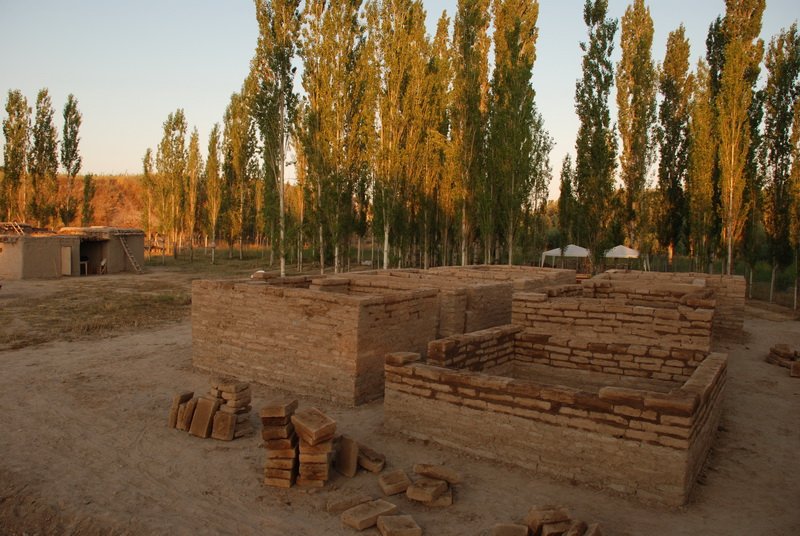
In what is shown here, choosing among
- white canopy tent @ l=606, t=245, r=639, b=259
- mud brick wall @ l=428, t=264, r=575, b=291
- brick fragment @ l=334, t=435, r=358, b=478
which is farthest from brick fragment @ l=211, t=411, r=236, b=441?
white canopy tent @ l=606, t=245, r=639, b=259

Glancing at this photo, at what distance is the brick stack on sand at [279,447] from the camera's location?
15.1ft

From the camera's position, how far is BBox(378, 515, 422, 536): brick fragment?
3701 millimetres

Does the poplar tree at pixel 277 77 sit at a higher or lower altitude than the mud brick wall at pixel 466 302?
higher

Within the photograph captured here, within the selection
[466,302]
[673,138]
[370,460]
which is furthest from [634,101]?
[370,460]

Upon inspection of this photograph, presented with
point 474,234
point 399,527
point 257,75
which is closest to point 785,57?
point 474,234

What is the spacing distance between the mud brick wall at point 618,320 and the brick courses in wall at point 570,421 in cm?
56

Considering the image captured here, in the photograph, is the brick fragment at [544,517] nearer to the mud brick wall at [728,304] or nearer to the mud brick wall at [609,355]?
the mud brick wall at [609,355]

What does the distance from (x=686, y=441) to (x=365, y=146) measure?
1575 centimetres

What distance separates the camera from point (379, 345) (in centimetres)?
688

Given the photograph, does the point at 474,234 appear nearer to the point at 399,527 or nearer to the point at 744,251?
the point at 744,251

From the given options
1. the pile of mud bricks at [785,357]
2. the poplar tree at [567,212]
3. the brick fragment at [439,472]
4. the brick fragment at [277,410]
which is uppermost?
the poplar tree at [567,212]

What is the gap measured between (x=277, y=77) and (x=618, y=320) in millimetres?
16405

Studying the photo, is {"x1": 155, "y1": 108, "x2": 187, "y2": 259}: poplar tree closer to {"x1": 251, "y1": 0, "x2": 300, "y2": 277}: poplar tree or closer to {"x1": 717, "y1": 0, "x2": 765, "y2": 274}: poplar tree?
{"x1": 251, "y1": 0, "x2": 300, "y2": 277}: poplar tree

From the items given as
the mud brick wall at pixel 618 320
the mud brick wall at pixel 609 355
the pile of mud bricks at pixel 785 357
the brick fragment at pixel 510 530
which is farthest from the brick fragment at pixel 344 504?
the pile of mud bricks at pixel 785 357
